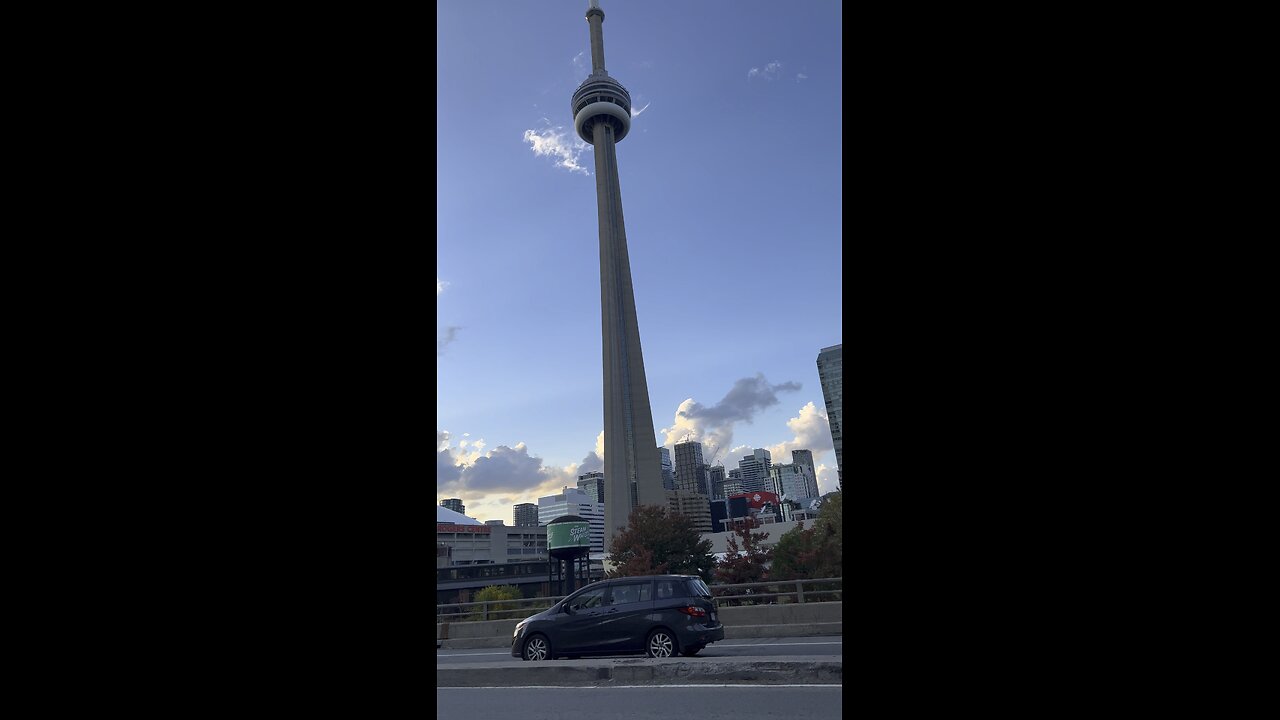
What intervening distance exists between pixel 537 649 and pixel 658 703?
14.7 feet

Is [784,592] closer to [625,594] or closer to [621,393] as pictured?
[625,594]

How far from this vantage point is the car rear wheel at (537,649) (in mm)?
11008

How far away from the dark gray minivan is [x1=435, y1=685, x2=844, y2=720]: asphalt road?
214 cm

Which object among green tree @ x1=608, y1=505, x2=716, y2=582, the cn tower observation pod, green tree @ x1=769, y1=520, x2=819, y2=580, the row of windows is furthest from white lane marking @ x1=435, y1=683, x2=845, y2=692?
the cn tower observation pod

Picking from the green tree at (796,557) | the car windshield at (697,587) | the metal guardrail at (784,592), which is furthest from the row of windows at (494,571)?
the car windshield at (697,587)

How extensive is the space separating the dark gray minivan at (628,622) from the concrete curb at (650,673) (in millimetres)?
1361

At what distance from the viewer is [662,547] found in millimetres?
29125

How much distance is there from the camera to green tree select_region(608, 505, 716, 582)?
93.4 ft

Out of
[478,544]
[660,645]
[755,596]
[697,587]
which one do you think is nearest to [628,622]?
[660,645]

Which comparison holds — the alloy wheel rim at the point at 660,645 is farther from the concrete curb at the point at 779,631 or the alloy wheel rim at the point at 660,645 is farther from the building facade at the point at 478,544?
the building facade at the point at 478,544

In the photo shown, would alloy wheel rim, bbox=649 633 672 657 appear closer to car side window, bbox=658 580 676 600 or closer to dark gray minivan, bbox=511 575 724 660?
dark gray minivan, bbox=511 575 724 660

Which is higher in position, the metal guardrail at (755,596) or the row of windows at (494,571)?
the row of windows at (494,571)
